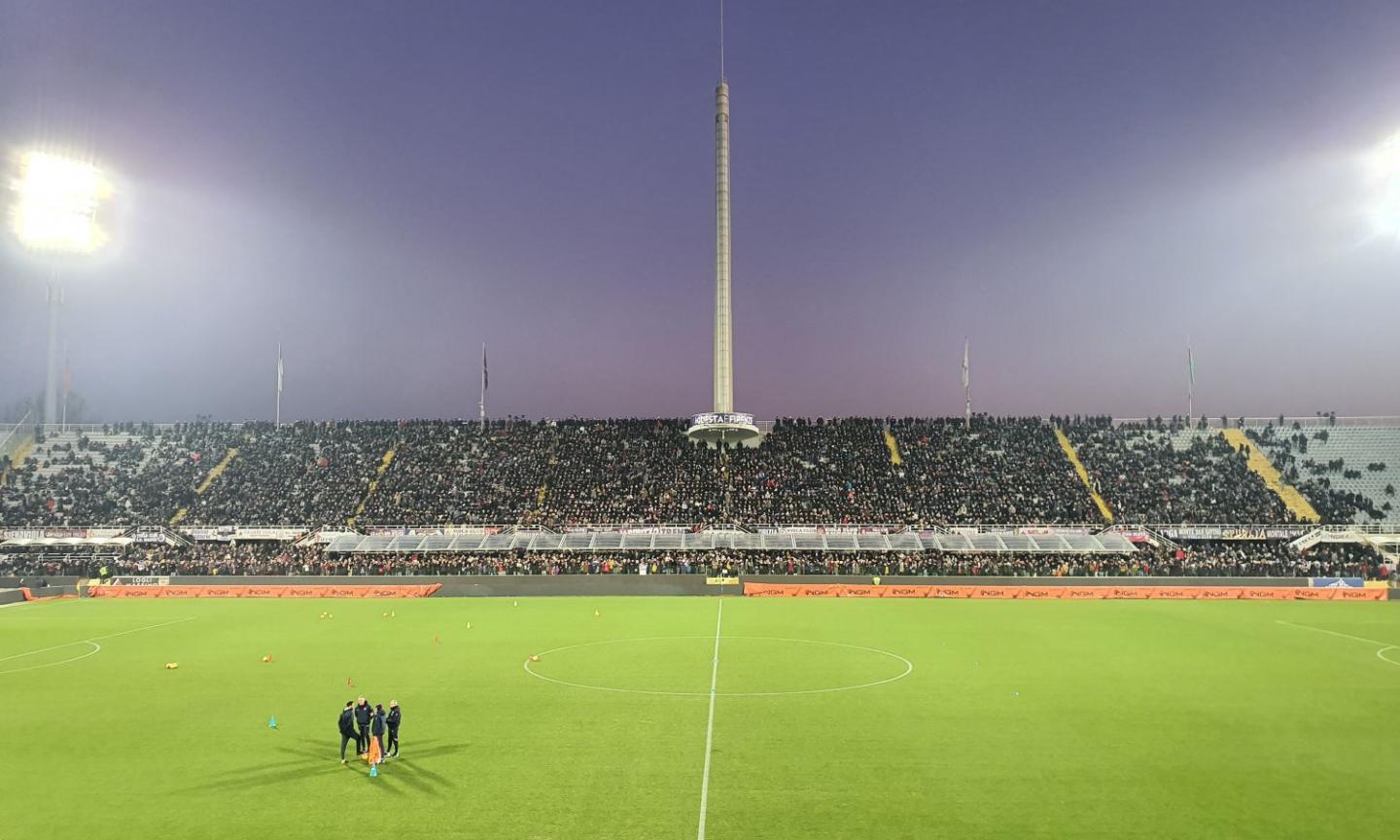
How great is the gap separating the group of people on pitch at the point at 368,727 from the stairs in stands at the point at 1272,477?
66021 millimetres

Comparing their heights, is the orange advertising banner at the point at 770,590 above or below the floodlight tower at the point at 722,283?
below

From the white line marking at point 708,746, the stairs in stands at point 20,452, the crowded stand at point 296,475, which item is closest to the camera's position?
the white line marking at point 708,746

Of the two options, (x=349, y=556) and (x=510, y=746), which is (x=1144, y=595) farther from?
(x=349, y=556)

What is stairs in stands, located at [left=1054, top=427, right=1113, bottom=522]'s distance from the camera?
6759cm

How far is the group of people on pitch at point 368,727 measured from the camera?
18141mm

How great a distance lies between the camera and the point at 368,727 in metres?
18.4

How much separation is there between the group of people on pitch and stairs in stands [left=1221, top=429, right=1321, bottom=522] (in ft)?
217

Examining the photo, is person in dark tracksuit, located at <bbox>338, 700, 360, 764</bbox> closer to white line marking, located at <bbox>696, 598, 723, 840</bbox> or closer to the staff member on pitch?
the staff member on pitch

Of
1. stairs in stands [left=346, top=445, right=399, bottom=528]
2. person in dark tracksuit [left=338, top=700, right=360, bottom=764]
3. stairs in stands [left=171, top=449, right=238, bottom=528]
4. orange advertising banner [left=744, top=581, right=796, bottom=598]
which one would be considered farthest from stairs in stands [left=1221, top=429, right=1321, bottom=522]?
stairs in stands [left=171, top=449, right=238, bottom=528]

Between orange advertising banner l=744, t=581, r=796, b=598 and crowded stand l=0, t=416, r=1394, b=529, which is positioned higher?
crowded stand l=0, t=416, r=1394, b=529

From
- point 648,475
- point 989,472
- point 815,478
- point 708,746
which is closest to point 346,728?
point 708,746

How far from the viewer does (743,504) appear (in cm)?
6856

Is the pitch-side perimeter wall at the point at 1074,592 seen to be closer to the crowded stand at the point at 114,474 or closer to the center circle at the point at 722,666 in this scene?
the center circle at the point at 722,666

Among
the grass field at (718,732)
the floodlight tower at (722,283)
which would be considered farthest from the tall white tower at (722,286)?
the grass field at (718,732)
